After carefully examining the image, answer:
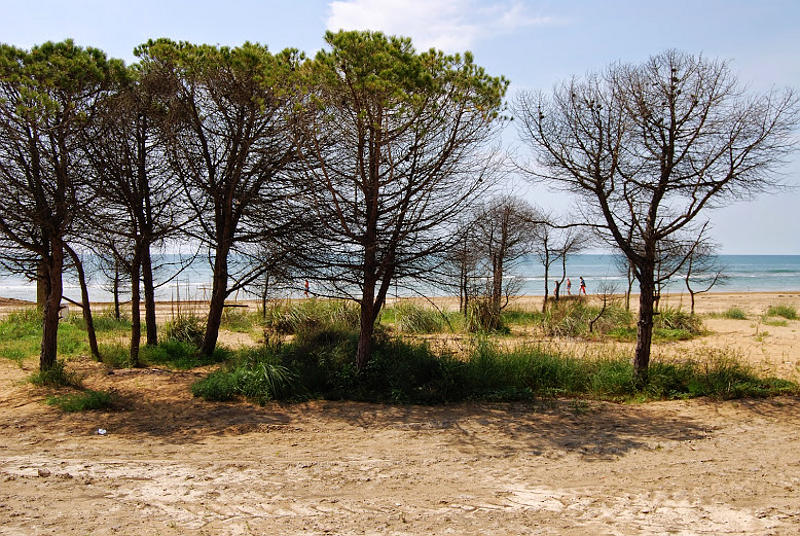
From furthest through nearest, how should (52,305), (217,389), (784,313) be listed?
(784,313)
(52,305)
(217,389)

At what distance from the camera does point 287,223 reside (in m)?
9.88

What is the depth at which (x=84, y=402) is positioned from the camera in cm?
745

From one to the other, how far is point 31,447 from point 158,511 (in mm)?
2577

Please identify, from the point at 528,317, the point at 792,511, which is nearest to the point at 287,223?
the point at 792,511

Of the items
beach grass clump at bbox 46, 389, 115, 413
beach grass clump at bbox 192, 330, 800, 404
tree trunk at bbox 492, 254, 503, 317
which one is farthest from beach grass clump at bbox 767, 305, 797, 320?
beach grass clump at bbox 46, 389, 115, 413

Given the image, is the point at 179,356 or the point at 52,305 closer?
the point at 52,305

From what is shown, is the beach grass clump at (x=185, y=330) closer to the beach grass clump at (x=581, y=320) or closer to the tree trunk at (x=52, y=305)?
the tree trunk at (x=52, y=305)

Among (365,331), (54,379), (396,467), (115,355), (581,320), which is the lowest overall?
(396,467)

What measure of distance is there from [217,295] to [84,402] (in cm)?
347

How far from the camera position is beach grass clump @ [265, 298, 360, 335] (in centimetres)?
1345

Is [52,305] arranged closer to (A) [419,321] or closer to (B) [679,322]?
(A) [419,321]

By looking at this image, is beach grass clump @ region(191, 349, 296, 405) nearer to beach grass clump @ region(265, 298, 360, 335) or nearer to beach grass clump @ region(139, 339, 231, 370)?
beach grass clump @ region(139, 339, 231, 370)

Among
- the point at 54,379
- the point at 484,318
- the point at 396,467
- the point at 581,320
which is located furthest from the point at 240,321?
the point at 396,467

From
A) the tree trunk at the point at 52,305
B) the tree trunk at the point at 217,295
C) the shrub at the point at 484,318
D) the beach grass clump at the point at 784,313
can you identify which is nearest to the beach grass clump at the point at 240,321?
the tree trunk at the point at 217,295
